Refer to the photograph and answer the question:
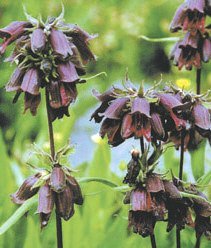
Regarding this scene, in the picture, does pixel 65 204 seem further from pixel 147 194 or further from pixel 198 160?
pixel 198 160

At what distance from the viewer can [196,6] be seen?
9.01 ft

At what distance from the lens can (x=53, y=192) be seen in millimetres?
2373

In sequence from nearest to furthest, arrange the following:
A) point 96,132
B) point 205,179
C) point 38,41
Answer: point 38,41 → point 205,179 → point 96,132

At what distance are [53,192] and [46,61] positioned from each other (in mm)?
406

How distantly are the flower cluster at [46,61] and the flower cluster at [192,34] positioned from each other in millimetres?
580

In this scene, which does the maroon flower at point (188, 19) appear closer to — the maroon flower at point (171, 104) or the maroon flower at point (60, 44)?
the maroon flower at point (171, 104)

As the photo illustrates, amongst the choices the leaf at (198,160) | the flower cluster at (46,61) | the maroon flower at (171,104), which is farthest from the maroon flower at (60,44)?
the leaf at (198,160)

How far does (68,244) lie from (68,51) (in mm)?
1356

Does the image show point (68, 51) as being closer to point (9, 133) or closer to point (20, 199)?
point (20, 199)

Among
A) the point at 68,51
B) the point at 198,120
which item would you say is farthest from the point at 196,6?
the point at 68,51

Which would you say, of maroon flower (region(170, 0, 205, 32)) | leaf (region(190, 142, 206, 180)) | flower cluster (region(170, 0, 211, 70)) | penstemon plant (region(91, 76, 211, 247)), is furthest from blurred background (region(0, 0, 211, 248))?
maroon flower (region(170, 0, 205, 32))

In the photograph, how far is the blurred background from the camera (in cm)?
338

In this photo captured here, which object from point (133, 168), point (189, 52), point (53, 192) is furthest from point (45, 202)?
point (189, 52)

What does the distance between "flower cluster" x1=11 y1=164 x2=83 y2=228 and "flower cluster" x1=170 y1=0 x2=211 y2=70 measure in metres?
0.74
